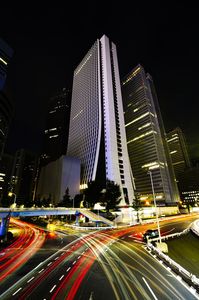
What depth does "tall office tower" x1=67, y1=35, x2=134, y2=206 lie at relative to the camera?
113900 mm

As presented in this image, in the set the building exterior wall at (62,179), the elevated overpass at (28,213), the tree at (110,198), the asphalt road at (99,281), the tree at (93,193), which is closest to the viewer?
the asphalt road at (99,281)

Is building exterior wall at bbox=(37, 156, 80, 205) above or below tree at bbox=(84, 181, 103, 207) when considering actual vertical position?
above

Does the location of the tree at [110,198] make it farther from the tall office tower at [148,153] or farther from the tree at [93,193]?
the tall office tower at [148,153]

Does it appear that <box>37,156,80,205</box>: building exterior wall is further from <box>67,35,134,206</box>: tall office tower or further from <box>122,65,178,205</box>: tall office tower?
<box>122,65,178,205</box>: tall office tower

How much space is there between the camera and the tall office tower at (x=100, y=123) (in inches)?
4484

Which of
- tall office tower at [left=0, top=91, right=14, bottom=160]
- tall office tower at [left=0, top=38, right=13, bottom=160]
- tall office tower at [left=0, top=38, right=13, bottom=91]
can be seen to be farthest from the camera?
tall office tower at [left=0, top=91, right=14, bottom=160]

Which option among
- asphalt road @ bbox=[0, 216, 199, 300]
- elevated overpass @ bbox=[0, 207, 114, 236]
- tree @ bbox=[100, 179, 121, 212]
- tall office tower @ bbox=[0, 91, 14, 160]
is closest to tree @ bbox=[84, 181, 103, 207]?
tree @ bbox=[100, 179, 121, 212]

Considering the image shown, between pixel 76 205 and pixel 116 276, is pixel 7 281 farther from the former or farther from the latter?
pixel 76 205

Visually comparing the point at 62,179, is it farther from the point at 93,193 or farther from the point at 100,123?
the point at 100,123

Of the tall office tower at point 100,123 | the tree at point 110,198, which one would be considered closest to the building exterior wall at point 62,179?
the tall office tower at point 100,123

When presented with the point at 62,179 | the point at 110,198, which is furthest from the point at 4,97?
the point at 110,198

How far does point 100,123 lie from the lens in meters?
126

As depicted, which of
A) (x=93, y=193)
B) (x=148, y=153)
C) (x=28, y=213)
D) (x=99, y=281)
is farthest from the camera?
(x=148, y=153)

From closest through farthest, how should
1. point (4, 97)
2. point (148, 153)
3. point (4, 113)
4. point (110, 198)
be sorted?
point (110, 198)
point (4, 97)
point (4, 113)
point (148, 153)
